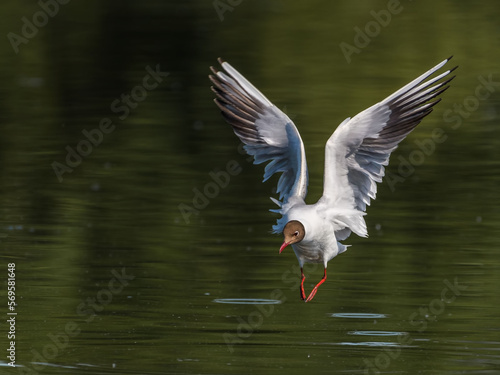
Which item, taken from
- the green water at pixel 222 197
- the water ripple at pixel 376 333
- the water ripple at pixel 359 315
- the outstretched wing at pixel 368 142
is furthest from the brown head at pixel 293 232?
the water ripple at pixel 359 315

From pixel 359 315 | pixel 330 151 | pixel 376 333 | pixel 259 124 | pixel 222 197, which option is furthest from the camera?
pixel 222 197

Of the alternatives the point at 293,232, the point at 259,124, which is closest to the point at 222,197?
the point at 259,124

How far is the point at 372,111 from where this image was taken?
9.30 meters

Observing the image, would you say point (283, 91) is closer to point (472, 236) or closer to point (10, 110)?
point (10, 110)

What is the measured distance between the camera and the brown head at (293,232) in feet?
27.9

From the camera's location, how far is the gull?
9016 millimetres

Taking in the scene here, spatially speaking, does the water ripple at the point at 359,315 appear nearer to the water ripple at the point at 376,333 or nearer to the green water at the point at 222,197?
the green water at the point at 222,197

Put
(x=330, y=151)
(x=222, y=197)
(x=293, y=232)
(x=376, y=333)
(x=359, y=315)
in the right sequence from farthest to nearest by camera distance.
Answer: (x=222, y=197) < (x=359, y=315) < (x=376, y=333) < (x=330, y=151) < (x=293, y=232)

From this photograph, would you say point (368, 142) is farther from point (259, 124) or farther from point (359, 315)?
point (359, 315)

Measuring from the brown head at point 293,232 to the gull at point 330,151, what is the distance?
0.01 m

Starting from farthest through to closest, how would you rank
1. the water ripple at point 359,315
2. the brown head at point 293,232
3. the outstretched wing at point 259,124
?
the water ripple at point 359,315 → the outstretched wing at point 259,124 → the brown head at point 293,232

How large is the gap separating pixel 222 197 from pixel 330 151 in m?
4.48

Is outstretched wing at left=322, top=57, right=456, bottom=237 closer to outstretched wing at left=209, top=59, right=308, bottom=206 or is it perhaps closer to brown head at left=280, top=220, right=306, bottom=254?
outstretched wing at left=209, top=59, right=308, bottom=206

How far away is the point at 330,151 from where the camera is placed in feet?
29.8
